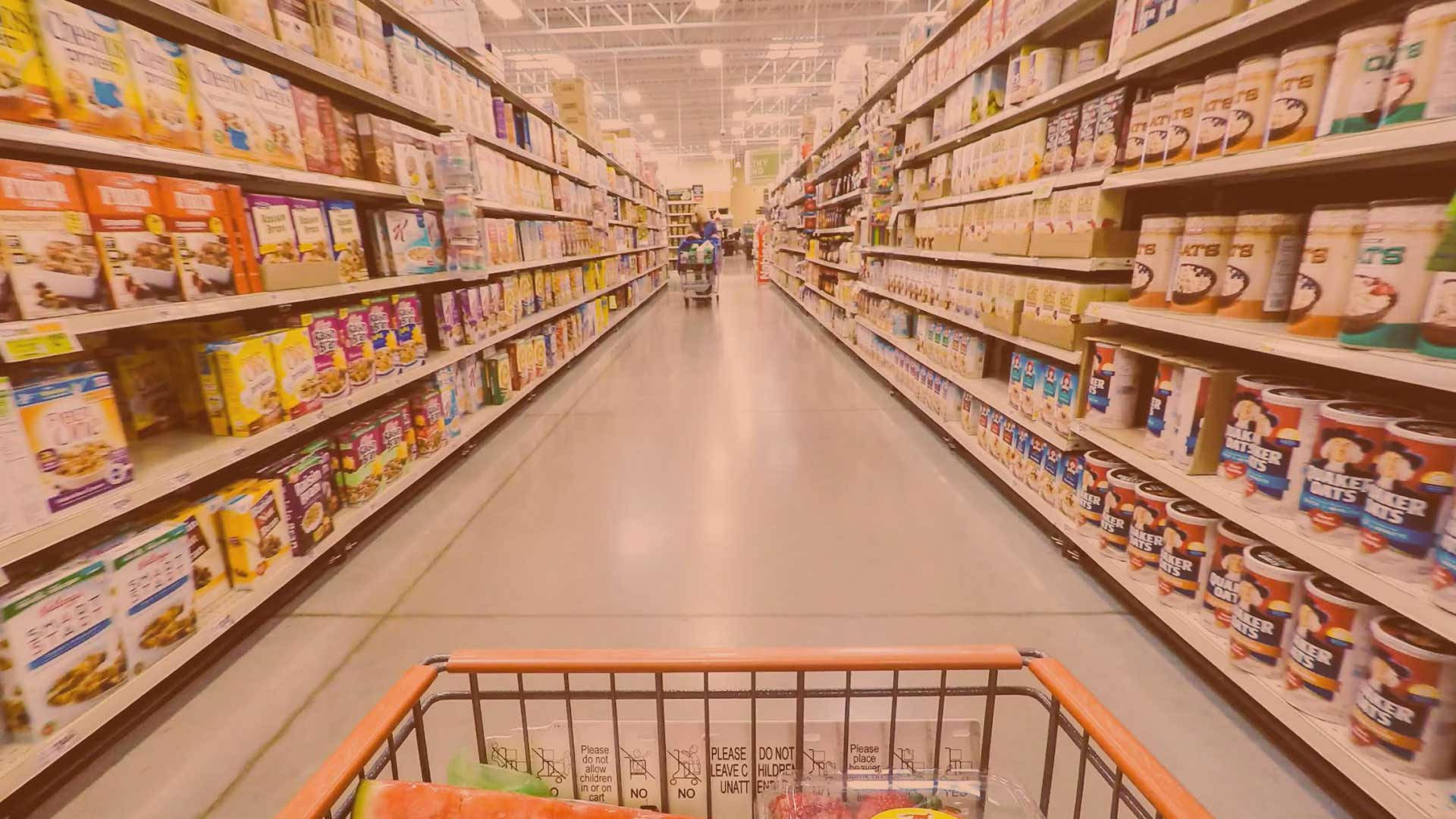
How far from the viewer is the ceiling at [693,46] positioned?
1165cm

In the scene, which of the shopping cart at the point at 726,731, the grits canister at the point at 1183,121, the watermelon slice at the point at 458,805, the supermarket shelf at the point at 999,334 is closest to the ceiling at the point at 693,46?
the supermarket shelf at the point at 999,334

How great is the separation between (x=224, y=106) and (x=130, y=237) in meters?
0.53

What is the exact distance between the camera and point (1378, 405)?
1225 millimetres

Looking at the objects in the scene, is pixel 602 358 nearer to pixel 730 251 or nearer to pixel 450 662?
pixel 450 662

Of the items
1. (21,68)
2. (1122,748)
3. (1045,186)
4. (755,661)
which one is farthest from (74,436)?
(1045,186)

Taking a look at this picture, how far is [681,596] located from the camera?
6.62 feet

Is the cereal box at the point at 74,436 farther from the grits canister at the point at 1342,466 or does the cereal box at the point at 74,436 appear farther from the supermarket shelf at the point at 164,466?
the grits canister at the point at 1342,466

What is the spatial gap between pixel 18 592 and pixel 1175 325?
105 inches

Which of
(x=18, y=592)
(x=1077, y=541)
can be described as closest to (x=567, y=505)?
(x=18, y=592)

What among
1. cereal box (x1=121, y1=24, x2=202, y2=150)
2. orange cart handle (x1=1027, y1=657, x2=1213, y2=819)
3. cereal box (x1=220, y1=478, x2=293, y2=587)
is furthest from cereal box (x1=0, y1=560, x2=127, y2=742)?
orange cart handle (x1=1027, y1=657, x2=1213, y2=819)

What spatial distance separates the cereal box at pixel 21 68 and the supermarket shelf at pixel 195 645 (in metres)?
1.25

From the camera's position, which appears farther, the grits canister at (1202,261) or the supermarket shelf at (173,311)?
the grits canister at (1202,261)

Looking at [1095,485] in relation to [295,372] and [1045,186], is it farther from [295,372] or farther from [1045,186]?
[295,372]

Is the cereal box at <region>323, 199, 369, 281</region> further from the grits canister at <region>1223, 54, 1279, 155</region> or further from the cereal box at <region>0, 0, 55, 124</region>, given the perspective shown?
the grits canister at <region>1223, 54, 1279, 155</region>
